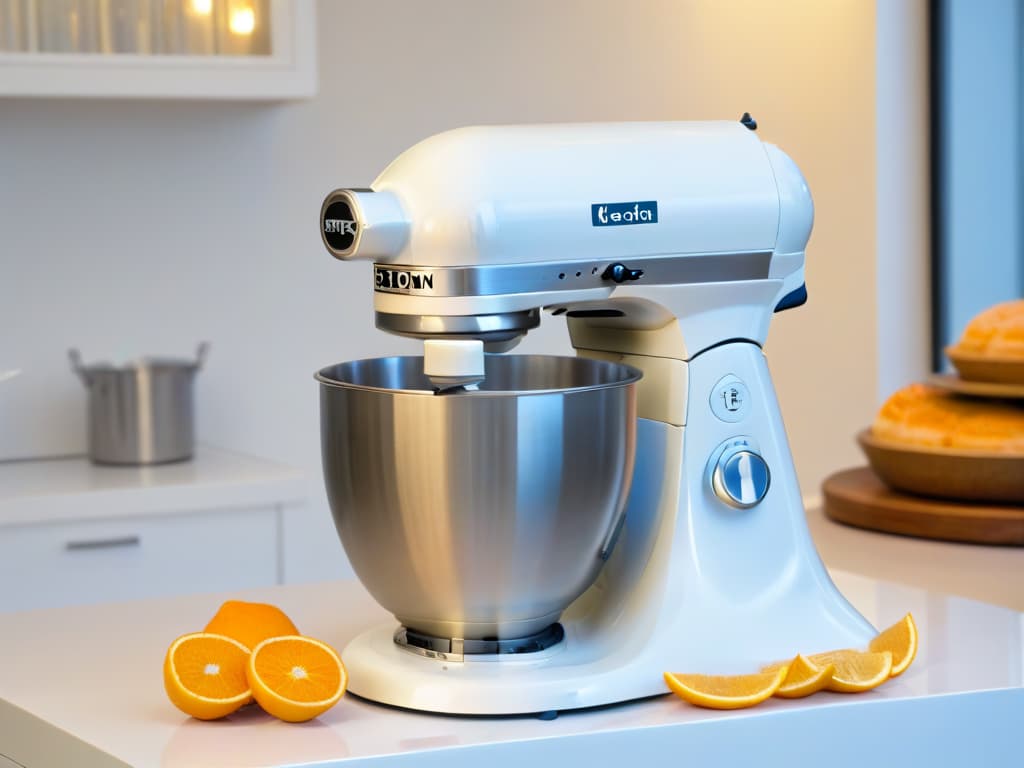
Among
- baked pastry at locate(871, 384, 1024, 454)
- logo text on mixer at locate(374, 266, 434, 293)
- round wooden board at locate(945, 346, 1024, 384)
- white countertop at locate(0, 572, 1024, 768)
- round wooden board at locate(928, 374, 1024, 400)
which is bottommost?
white countertop at locate(0, 572, 1024, 768)

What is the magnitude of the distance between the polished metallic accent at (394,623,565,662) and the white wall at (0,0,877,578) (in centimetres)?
197

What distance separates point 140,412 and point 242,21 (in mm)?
721

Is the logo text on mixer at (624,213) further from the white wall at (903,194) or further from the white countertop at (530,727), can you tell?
the white wall at (903,194)

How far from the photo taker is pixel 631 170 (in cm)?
104

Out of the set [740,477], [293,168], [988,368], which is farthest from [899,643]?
[293,168]

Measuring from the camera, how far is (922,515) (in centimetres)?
171

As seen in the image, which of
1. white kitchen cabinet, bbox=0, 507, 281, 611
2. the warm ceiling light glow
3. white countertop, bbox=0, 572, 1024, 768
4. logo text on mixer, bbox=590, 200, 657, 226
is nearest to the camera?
white countertop, bbox=0, 572, 1024, 768

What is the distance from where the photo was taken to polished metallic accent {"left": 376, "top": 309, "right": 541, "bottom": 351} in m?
0.98

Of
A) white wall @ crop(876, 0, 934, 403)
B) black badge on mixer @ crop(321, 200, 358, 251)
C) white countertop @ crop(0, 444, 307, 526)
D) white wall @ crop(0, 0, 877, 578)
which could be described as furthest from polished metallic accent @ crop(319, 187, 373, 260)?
white wall @ crop(876, 0, 934, 403)

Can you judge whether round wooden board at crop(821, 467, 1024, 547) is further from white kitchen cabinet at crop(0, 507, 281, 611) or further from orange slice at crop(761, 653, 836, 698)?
white kitchen cabinet at crop(0, 507, 281, 611)

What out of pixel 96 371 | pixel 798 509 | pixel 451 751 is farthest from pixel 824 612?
pixel 96 371

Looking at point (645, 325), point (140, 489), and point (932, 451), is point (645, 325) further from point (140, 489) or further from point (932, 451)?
A: point (140, 489)

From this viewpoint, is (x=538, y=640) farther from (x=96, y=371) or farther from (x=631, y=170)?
(x=96, y=371)

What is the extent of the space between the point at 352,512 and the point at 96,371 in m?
1.77
